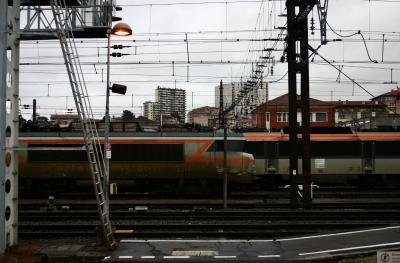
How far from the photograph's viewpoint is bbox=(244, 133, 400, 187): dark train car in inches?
968

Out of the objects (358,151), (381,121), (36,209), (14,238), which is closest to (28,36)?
(14,238)

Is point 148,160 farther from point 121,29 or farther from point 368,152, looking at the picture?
point 368,152

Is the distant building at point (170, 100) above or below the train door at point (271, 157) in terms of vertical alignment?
above

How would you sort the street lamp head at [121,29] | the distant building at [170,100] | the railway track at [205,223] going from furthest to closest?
1. the distant building at [170,100]
2. the railway track at [205,223]
3. the street lamp head at [121,29]

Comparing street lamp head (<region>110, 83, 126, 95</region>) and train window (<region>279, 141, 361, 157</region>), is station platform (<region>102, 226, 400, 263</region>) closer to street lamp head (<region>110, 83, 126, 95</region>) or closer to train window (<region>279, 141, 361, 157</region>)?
street lamp head (<region>110, 83, 126, 95</region>)

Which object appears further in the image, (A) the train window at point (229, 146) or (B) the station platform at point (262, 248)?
(A) the train window at point (229, 146)

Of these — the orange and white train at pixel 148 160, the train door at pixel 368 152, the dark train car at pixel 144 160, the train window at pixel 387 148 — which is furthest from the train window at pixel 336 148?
the dark train car at pixel 144 160

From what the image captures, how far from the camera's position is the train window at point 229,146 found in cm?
2120

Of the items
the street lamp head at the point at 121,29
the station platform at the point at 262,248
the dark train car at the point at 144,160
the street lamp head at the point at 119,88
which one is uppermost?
the street lamp head at the point at 121,29

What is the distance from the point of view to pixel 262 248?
1001 cm

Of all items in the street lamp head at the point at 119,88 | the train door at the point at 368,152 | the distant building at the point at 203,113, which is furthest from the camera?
the distant building at the point at 203,113

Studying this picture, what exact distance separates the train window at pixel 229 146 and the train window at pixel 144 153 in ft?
4.77

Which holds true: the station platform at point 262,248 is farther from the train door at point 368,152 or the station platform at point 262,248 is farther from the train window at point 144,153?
the train door at point 368,152

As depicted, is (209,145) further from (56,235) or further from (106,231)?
(106,231)
